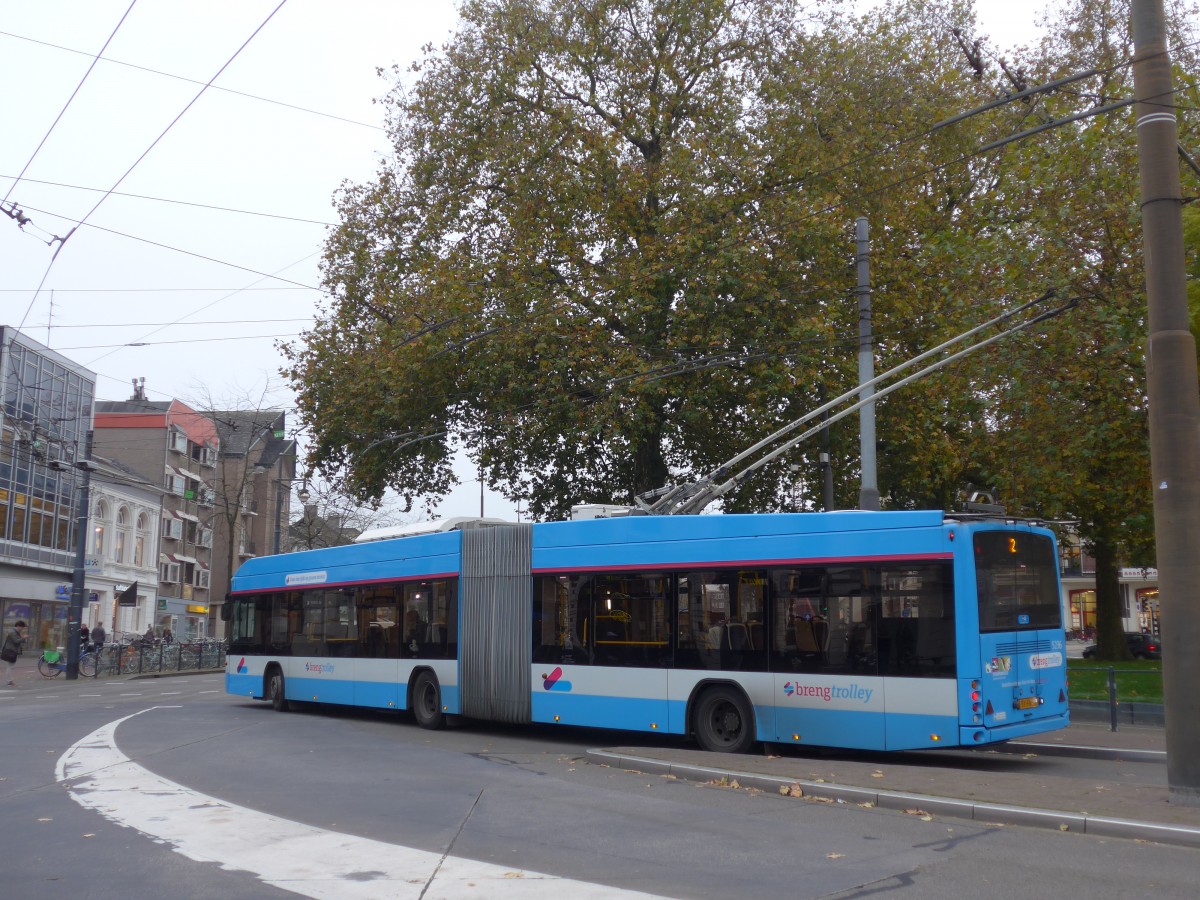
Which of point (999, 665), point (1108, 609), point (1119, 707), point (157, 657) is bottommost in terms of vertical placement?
point (157, 657)

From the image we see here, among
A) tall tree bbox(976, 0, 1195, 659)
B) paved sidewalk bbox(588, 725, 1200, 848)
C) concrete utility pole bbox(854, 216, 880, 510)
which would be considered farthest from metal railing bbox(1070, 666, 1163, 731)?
concrete utility pole bbox(854, 216, 880, 510)

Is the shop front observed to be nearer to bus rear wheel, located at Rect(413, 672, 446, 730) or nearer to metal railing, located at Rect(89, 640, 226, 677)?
metal railing, located at Rect(89, 640, 226, 677)

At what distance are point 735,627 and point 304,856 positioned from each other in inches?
290

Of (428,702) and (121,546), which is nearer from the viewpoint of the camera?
(428,702)

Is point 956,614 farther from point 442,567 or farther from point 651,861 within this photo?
point 442,567

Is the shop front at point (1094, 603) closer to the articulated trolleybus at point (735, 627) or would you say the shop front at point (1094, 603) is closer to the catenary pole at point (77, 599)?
the catenary pole at point (77, 599)

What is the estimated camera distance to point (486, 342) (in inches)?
993

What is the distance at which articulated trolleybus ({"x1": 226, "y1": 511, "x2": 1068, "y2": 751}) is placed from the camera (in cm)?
1280

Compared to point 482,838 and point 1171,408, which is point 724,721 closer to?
point 482,838

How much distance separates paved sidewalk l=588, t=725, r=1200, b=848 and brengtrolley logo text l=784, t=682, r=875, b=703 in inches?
28.6

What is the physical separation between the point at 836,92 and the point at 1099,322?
9.15 meters

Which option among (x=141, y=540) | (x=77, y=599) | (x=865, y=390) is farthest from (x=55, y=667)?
(x=865, y=390)

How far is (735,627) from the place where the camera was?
14.5 meters

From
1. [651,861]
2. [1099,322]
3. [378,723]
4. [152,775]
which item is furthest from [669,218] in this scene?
[651,861]
